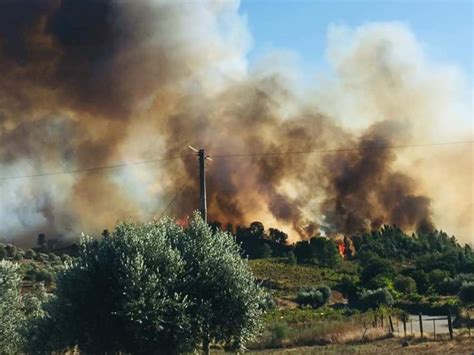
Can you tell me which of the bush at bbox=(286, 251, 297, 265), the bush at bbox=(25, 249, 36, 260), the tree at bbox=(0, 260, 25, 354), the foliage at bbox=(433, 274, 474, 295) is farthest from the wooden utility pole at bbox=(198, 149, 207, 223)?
the bush at bbox=(286, 251, 297, 265)

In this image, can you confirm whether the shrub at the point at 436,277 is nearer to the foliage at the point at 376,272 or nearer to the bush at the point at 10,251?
the foliage at the point at 376,272

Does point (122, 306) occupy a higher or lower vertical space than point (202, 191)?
lower

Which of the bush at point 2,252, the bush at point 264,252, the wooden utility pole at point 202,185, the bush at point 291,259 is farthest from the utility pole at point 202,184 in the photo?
the bush at point 264,252

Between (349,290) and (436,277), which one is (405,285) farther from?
(349,290)

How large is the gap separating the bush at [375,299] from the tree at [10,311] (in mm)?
34827

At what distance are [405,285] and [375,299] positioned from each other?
15.9 metres

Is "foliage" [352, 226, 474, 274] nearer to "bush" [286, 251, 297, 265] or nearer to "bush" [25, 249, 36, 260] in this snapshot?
"bush" [286, 251, 297, 265]

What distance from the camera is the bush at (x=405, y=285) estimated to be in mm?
72625

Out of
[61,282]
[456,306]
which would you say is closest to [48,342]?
[61,282]

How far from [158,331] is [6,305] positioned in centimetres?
1485

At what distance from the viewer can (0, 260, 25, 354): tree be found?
1236 inches

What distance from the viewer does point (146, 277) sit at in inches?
824

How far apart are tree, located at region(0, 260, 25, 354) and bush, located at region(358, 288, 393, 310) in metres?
34.8

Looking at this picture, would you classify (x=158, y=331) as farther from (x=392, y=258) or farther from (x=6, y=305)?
(x=392, y=258)
